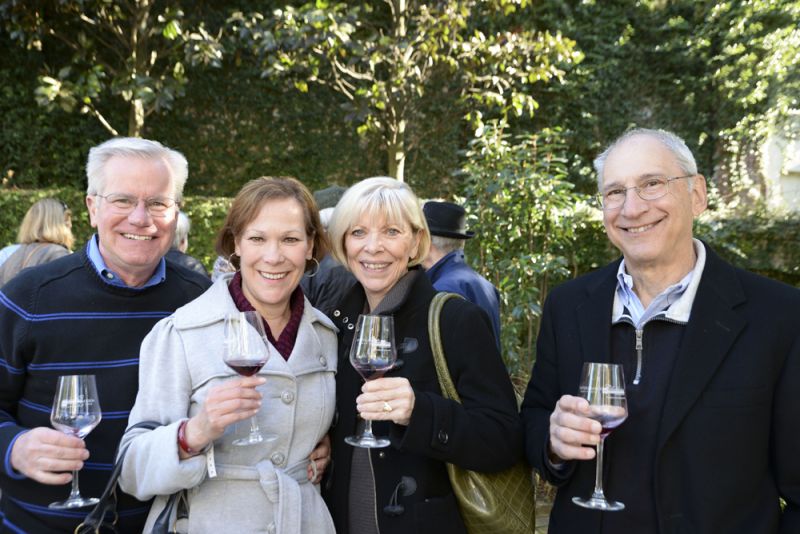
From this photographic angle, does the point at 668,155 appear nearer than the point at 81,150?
Yes

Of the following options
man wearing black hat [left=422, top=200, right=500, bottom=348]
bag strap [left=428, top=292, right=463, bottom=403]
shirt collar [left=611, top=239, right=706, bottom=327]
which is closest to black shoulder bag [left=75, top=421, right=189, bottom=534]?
bag strap [left=428, top=292, right=463, bottom=403]

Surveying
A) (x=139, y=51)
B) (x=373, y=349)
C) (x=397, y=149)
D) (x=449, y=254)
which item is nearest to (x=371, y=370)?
(x=373, y=349)

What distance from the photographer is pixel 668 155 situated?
2.50 metres

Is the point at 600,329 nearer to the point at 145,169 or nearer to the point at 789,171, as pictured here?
the point at 145,169

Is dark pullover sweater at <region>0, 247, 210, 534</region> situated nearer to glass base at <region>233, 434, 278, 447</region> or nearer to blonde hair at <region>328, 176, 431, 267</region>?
glass base at <region>233, 434, 278, 447</region>

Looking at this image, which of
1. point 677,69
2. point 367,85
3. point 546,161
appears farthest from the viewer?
point 677,69

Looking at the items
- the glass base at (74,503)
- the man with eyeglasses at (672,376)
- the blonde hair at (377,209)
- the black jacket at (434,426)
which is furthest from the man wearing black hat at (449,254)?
the glass base at (74,503)

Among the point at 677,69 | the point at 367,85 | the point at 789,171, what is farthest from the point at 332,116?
the point at 789,171

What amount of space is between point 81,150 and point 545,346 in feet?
40.3

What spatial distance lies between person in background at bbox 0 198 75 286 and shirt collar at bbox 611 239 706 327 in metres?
4.95

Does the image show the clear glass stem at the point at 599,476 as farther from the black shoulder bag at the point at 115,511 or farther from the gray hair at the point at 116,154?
the gray hair at the point at 116,154

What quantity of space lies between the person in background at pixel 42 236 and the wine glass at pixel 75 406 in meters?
4.12

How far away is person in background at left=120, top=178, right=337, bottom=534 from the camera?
7.41 ft

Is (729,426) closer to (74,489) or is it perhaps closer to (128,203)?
(74,489)
